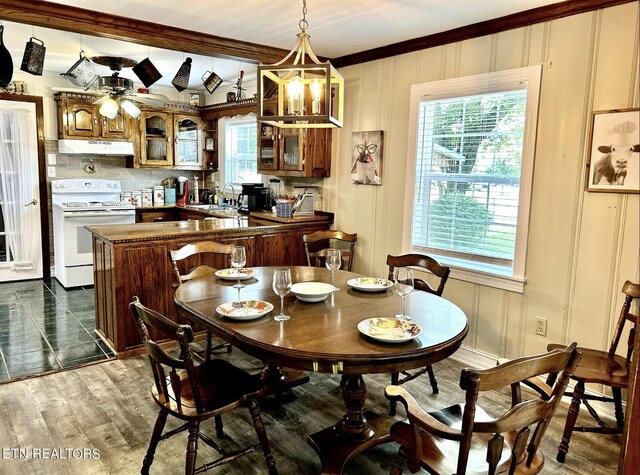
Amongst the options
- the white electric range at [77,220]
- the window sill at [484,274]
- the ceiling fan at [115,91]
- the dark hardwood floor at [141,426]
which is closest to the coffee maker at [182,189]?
the white electric range at [77,220]

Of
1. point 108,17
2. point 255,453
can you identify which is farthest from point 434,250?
point 108,17

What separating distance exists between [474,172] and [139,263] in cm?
254

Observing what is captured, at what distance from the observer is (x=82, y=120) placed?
5.66m

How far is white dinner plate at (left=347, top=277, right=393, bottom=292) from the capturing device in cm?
258

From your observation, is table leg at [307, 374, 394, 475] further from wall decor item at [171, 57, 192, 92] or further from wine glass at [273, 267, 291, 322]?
wall decor item at [171, 57, 192, 92]

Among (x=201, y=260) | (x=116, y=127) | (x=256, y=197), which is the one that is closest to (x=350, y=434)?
(x=201, y=260)

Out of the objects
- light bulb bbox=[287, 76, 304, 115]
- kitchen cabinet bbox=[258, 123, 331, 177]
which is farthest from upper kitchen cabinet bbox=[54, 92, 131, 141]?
light bulb bbox=[287, 76, 304, 115]

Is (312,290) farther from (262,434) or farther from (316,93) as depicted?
(316,93)

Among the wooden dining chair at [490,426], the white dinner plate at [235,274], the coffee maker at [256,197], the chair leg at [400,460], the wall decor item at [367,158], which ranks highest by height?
the wall decor item at [367,158]

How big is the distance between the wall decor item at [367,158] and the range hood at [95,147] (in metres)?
3.18

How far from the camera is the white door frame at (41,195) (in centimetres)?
554

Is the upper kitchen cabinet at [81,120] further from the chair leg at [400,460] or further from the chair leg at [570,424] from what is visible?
the chair leg at [570,424]

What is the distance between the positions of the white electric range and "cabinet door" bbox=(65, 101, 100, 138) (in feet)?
2.00

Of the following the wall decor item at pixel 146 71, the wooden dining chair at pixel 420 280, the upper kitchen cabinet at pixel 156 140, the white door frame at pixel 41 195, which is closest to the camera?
the wooden dining chair at pixel 420 280
